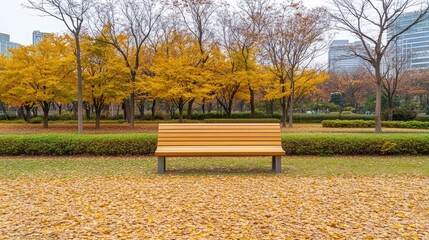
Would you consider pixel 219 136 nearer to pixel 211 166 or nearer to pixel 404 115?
pixel 211 166

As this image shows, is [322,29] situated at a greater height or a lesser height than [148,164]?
greater

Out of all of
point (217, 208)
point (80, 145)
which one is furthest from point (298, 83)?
point (217, 208)

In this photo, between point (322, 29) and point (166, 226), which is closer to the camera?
point (166, 226)

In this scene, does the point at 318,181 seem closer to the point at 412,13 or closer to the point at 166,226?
the point at 166,226

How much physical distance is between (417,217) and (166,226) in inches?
114

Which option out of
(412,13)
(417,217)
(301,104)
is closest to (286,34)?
(412,13)

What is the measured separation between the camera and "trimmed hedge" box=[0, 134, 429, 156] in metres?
9.87

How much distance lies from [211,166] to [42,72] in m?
17.8

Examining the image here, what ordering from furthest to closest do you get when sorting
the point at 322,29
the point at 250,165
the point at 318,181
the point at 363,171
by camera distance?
the point at 322,29, the point at 250,165, the point at 363,171, the point at 318,181

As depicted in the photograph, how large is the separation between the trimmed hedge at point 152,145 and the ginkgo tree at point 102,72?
481 inches

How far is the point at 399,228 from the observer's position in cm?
370

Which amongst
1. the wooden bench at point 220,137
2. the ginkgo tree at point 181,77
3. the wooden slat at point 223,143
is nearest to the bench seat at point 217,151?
the wooden bench at point 220,137

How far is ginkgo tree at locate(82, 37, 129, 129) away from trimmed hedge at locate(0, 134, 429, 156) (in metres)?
12.2

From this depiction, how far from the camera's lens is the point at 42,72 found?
72.0 feet
